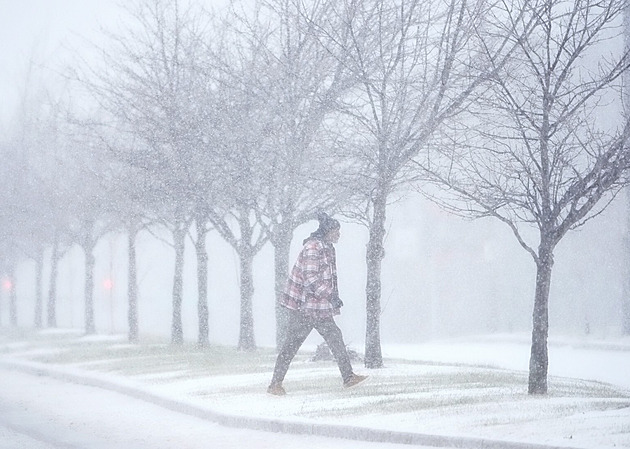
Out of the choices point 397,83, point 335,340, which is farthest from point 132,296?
point 335,340

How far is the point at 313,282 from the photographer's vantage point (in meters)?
12.0

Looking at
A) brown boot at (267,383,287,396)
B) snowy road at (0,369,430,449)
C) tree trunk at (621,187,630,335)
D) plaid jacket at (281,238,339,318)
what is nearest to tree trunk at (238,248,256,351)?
snowy road at (0,369,430,449)

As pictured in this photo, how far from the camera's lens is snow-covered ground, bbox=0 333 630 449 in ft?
29.2

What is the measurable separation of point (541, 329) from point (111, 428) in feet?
15.3

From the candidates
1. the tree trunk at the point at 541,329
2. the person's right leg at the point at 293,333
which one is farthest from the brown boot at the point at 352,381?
the tree trunk at the point at 541,329

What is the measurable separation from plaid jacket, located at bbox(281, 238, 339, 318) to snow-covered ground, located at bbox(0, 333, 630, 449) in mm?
999

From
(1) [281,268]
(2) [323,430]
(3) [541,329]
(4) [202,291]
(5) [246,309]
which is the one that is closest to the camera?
(2) [323,430]

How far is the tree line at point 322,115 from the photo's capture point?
1321 centimetres

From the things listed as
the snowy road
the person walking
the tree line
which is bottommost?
the snowy road

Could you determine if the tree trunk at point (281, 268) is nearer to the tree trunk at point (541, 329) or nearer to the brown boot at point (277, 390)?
the brown boot at point (277, 390)

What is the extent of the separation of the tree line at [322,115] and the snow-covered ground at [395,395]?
3.38 feet

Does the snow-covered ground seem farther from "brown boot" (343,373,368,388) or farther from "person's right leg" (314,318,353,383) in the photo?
"person's right leg" (314,318,353,383)

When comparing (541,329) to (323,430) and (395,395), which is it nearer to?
(395,395)

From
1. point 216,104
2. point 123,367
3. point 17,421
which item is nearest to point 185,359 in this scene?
point 123,367
